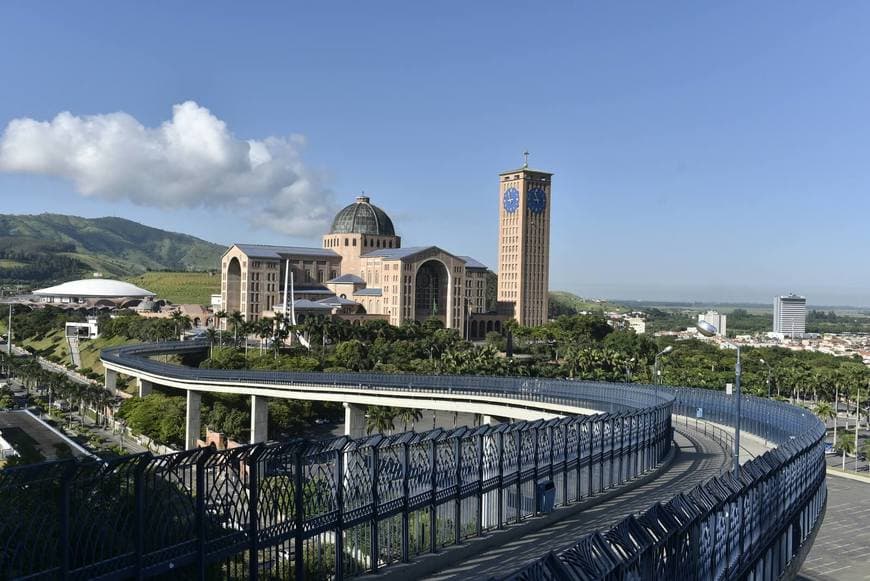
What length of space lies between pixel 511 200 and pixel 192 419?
3362 inches

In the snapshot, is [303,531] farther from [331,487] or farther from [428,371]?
[428,371]

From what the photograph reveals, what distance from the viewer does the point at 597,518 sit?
24641 mm

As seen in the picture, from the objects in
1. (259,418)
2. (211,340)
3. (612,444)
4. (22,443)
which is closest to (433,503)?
(612,444)

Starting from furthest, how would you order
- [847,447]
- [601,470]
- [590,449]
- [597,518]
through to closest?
1. [847,447]
2. [601,470]
3. [590,449]
4. [597,518]

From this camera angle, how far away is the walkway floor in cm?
1958

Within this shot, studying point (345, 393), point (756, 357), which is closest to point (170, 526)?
point (345, 393)

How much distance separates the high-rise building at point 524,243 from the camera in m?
145

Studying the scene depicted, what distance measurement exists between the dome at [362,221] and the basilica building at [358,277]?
0.17 m

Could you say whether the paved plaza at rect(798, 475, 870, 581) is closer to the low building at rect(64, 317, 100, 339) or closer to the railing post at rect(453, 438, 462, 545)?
the railing post at rect(453, 438, 462, 545)

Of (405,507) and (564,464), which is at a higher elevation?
(405,507)

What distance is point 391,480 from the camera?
19281mm

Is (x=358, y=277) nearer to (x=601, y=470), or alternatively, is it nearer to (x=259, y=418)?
(x=259, y=418)

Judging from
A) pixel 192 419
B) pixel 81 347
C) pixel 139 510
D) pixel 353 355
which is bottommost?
pixel 192 419

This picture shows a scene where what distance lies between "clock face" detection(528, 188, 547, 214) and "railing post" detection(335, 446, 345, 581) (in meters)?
130
